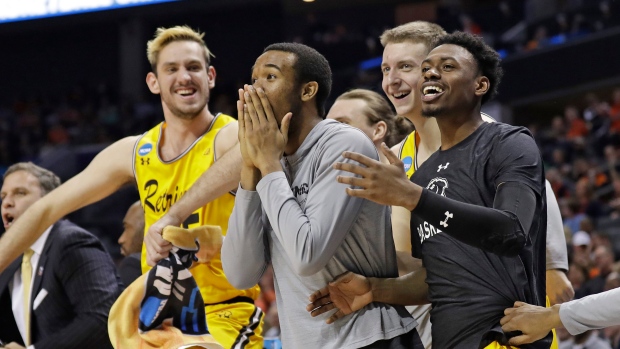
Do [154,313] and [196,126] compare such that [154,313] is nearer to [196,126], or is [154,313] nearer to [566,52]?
[196,126]

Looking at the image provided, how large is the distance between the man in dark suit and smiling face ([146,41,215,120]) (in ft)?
3.44

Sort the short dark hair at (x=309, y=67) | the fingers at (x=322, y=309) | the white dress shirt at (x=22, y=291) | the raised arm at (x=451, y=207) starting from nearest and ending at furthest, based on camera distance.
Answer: the raised arm at (x=451, y=207)
the fingers at (x=322, y=309)
the short dark hair at (x=309, y=67)
the white dress shirt at (x=22, y=291)

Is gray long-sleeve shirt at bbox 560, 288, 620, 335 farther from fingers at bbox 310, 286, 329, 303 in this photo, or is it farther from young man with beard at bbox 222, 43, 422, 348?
fingers at bbox 310, 286, 329, 303

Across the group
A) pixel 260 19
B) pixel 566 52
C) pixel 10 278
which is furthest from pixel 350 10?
pixel 10 278

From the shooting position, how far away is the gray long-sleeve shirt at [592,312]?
2.94 m

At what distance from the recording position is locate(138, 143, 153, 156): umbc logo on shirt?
4793 millimetres

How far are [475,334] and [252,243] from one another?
0.86m

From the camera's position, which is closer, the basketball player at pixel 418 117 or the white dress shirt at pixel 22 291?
the basketball player at pixel 418 117

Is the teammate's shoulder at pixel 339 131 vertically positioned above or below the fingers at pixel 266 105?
below

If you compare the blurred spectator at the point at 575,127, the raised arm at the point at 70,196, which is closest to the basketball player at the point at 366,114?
the raised arm at the point at 70,196

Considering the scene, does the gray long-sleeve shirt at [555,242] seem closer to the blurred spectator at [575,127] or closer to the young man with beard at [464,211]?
the young man with beard at [464,211]

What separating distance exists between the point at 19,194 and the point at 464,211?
346 cm

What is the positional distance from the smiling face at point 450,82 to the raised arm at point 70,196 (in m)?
2.20

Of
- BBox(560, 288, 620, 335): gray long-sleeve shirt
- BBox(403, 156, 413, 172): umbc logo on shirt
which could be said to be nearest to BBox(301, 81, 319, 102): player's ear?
BBox(560, 288, 620, 335): gray long-sleeve shirt
